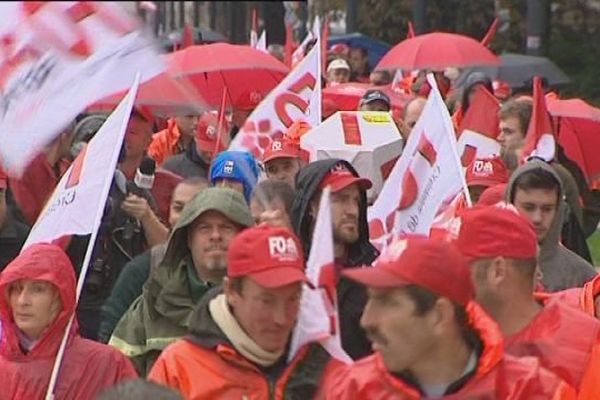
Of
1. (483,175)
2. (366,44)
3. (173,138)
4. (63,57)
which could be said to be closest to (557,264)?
(483,175)

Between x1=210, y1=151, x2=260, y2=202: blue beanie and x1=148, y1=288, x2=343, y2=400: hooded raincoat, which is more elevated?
x1=148, y1=288, x2=343, y2=400: hooded raincoat

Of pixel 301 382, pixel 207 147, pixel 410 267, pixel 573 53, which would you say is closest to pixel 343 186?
pixel 301 382

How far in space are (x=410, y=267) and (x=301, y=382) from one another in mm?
979

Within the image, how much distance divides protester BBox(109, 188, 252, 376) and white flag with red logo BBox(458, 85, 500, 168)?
316 cm

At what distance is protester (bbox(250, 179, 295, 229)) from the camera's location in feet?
25.0

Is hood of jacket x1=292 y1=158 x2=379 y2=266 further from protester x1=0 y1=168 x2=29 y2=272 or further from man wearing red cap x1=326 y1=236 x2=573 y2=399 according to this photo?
man wearing red cap x1=326 y1=236 x2=573 y2=399

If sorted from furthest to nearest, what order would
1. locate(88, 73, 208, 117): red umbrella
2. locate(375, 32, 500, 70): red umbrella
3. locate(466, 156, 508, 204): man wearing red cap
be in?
1. locate(375, 32, 500, 70): red umbrella
2. locate(466, 156, 508, 204): man wearing red cap
3. locate(88, 73, 208, 117): red umbrella

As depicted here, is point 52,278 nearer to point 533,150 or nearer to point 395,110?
point 533,150

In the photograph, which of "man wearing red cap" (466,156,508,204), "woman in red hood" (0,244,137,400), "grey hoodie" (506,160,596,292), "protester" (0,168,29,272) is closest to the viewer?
"woman in red hood" (0,244,137,400)

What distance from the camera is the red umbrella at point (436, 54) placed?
16359 millimetres

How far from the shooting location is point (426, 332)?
515 centimetres

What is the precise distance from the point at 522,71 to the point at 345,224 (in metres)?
10.6

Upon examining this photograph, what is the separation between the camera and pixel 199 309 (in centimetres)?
620

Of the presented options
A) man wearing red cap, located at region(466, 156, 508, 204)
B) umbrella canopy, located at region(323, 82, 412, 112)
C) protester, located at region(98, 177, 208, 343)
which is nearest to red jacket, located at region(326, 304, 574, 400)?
protester, located at region(98, 177, 208, 343)
